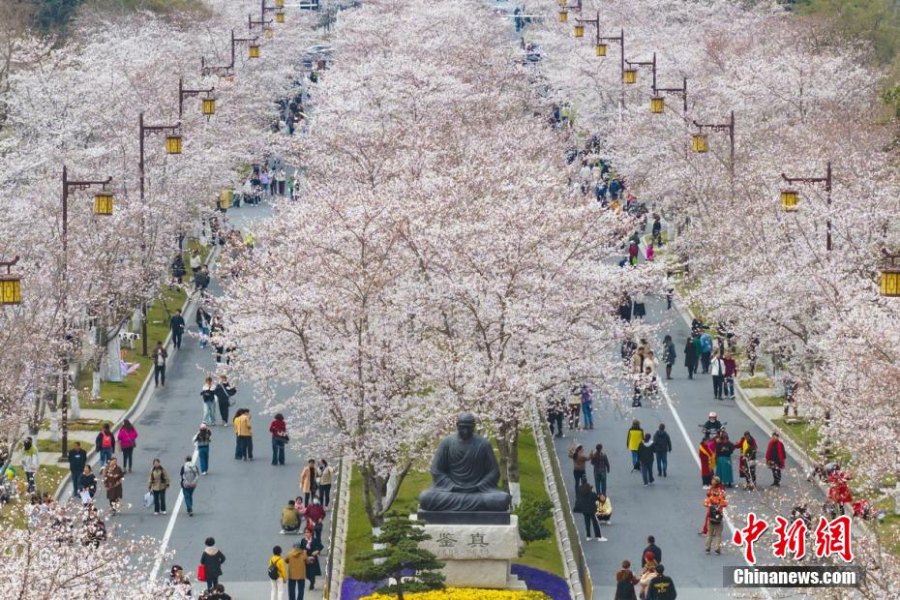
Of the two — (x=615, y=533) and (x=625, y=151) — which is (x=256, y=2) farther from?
(x=615, y=533)

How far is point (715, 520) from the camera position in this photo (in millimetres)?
41469

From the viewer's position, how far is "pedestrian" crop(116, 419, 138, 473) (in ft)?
157

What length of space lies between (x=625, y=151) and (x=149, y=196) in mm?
22856

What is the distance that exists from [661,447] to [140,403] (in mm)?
14184

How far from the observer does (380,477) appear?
4356cm

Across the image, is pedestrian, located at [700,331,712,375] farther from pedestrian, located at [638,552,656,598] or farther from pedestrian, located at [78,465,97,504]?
pedestrian, located at [638,552,656,598]

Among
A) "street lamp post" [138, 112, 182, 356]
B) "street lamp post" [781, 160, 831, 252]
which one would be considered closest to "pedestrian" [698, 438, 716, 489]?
"street lamp post" [781, 160, 831, 252]

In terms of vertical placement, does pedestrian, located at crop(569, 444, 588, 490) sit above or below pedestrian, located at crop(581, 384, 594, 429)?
above

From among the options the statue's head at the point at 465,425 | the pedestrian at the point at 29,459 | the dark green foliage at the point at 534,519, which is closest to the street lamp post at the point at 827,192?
the dark green foliage at the point at 534,519

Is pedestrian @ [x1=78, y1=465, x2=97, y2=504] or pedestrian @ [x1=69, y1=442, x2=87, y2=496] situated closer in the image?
pedestrian @ [x1=78, y1=465, x2=97, y2=504]

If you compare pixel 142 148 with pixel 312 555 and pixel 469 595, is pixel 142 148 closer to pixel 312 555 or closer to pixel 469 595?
pixel 312 555

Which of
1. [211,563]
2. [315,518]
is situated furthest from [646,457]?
[211,563]

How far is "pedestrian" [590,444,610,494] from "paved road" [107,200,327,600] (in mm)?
5944

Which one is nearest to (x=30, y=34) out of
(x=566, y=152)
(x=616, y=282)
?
(x=566, y=152)
